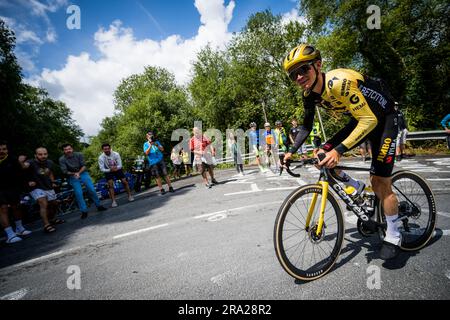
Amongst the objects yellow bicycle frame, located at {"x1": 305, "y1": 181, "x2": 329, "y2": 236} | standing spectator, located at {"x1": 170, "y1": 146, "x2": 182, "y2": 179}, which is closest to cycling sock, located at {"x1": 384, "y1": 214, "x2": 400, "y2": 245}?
yellow bicycle frame, located at {"x1": 305, "y1": 181, "x2": 329, "y2": 236}

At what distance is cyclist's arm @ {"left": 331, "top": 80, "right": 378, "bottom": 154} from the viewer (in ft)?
6.89

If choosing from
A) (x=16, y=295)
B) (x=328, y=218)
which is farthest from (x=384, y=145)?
(x=16, y=295)

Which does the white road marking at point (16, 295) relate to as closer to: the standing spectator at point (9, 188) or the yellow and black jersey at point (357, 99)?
the standing spectator at point (9, 188)

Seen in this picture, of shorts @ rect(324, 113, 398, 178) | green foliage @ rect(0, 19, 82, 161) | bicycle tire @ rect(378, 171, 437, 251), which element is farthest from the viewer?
green foliage @ rect(0, 19, 82, 161)

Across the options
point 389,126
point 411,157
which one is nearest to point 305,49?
point 389,126

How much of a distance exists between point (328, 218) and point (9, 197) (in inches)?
271

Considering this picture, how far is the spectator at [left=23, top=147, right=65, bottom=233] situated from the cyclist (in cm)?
648

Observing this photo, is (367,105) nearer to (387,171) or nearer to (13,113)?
(387,171)

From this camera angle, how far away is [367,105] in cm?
217

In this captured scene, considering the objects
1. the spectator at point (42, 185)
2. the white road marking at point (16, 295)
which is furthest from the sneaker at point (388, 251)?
the spectator at point (42, 185)

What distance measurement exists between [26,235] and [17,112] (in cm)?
1735

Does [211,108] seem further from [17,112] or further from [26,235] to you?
[26,235]

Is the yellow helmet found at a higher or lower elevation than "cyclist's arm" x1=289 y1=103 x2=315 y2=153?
higher

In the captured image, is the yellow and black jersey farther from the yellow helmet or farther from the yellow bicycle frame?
the yellow bicycle frame
